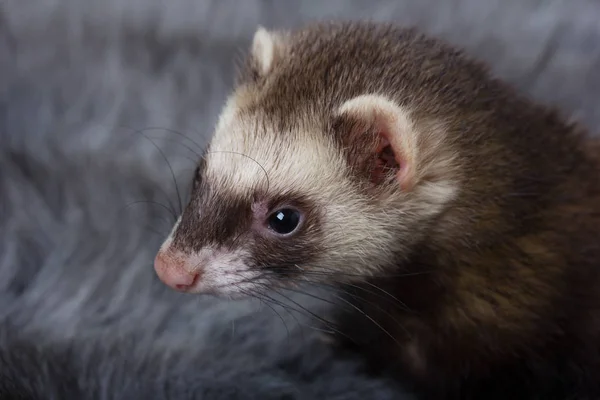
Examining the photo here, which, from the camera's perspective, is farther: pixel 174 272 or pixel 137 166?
pixel 137 166

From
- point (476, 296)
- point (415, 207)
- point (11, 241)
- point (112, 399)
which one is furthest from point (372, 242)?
point (11, 241)

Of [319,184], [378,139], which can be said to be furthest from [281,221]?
[378,139]

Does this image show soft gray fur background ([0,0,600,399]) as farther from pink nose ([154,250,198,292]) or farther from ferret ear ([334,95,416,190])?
ferret ear ([334,95,416,190])

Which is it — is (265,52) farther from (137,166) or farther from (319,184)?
(137,166)

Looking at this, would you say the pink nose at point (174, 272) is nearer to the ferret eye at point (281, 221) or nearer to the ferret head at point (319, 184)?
the ferret head at point (319, 184)

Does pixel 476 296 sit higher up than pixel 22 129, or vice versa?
pixel 22 129

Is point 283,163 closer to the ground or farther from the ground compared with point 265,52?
closer to the ground

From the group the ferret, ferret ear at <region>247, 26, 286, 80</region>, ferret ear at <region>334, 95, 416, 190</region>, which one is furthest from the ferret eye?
ferret ear at <region>247, 26, 286, 80</region>

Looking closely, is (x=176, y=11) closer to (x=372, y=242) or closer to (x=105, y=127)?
(x=105, y=127)
